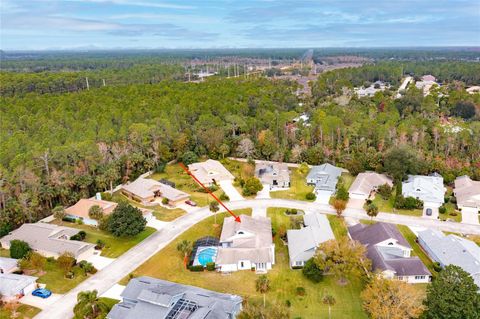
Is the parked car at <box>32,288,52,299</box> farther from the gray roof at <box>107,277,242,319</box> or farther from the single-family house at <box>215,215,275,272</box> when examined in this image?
the single-family house at <box>215,215,275,272</box>

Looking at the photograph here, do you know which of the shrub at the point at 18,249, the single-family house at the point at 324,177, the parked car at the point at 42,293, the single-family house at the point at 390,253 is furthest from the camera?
the single-family house at the point at 324,177

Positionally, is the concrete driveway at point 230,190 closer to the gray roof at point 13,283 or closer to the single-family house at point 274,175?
the single-family house at point 274,175

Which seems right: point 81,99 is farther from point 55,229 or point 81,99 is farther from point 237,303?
point 237,303

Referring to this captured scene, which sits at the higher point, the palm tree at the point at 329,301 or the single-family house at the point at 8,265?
the single-family house at the point at 8,265

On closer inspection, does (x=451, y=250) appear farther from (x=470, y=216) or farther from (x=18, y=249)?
(x=18, y=249)

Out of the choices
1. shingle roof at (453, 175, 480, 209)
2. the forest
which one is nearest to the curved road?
shingle roof at (453, 175, 480, 209)

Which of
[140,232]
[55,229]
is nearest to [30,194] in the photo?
[55,229]

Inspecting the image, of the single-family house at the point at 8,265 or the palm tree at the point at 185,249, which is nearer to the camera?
the single-family house at the point at 8,265

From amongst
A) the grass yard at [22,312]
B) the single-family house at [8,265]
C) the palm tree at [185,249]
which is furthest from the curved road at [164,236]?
the single-family house at [8,265]
